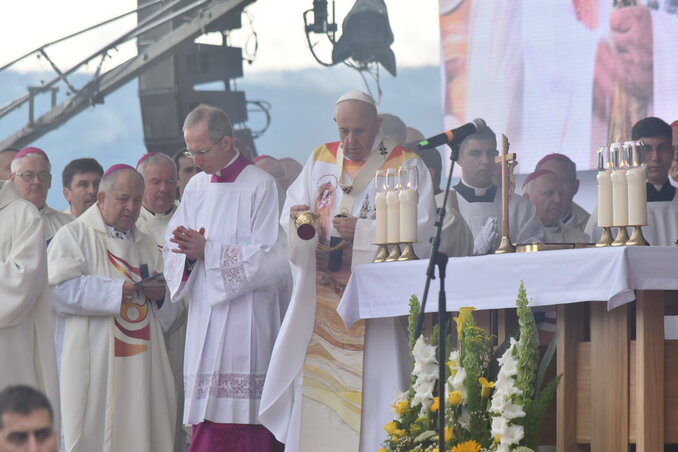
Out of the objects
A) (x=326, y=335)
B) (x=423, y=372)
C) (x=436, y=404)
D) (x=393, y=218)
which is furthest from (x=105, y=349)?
(x=436, y=404)

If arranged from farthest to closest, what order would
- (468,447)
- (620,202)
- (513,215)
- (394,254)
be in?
1. (513,215)
2. (394,254)
3. (620,202)
4. (468,447)

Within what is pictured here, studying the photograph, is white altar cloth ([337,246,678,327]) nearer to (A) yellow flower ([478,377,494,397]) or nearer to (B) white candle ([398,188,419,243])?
(B) white candle ([398,188,419,243])

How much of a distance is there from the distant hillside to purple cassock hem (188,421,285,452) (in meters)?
3.39

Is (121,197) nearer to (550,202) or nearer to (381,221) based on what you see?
(381,221)

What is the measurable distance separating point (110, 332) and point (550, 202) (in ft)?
8.36

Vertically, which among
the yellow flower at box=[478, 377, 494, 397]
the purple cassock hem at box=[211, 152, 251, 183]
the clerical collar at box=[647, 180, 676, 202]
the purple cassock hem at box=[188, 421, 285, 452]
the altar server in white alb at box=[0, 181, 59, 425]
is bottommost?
the purple cassock hem at box=[188, 421, 285, 452]

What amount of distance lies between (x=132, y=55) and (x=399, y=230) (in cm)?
512

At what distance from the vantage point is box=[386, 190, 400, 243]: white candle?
5.63 meters

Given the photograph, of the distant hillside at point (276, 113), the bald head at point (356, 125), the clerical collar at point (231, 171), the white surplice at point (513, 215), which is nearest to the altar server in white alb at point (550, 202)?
the white surplice at point (513, 215)

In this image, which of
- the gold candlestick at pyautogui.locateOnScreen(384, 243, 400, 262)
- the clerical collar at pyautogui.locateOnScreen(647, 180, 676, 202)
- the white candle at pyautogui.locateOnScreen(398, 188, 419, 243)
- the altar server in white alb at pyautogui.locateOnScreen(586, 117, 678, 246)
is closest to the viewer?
the white candle at pyautogui.locateOnScreen(398, 188, 419, 243)

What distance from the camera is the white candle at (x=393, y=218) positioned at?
18.5ft

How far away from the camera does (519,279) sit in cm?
489

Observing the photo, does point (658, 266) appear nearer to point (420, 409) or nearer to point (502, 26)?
point (420, 409)

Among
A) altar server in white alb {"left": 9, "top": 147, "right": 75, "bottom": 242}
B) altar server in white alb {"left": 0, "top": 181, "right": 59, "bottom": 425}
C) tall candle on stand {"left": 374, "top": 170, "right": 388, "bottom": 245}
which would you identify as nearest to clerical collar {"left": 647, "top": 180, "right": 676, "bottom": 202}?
tall candle on stand {"left": 374, "top": 170, "right": 388, "bottom": 245}
